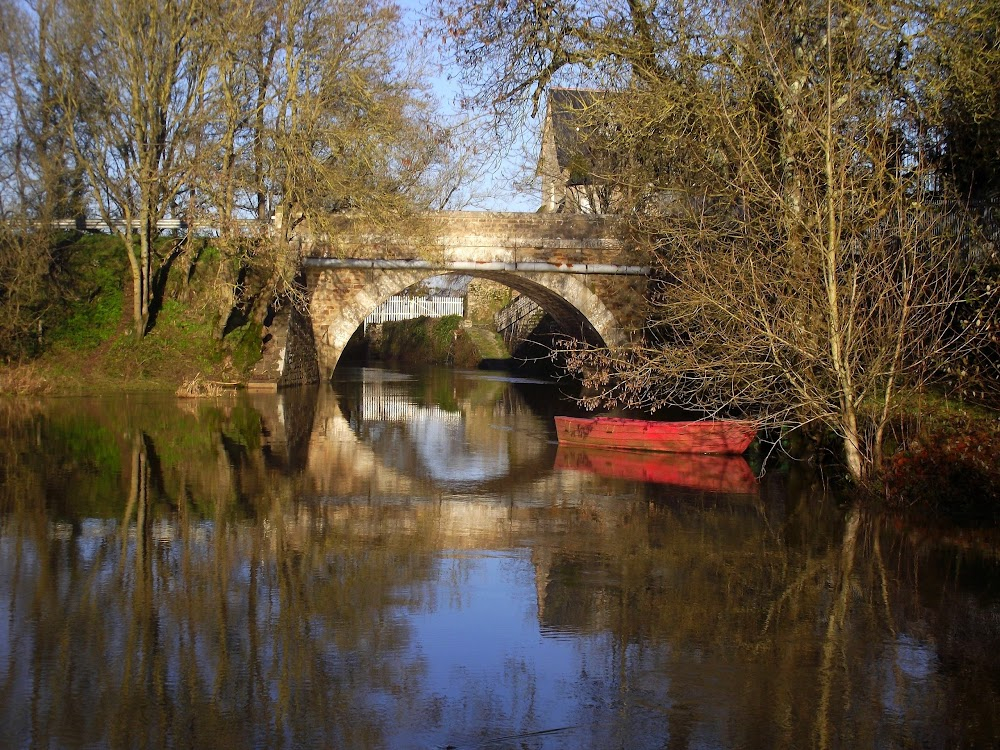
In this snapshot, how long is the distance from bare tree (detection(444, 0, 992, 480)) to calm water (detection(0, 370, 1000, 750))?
132 cm

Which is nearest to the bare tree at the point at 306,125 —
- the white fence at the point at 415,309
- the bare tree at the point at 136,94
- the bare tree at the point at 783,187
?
the bare tree at the point at 136,94

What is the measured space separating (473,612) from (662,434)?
302 inches

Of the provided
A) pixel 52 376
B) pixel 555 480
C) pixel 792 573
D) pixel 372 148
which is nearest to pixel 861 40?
pixel 555 480

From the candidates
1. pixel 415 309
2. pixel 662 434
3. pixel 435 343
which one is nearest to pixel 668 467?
pixel 662 434

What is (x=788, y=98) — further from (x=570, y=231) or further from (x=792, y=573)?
(x=570, y=231)

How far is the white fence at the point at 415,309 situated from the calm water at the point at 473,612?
37.5m

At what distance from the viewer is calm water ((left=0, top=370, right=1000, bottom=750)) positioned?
15.4ft

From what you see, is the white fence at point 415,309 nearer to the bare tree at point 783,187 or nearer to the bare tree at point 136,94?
the bare tree at point 136,94

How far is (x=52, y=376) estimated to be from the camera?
836 inches

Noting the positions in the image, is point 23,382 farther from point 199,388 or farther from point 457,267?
point 457,267

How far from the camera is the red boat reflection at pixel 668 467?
11367 millimetres

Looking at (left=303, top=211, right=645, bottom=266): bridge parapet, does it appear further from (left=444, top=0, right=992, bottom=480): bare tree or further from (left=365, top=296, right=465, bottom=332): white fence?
(left=365, top=296, right=465, bottom=332): white fence

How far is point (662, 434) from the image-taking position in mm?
13602

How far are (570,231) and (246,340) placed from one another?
7.66 m
